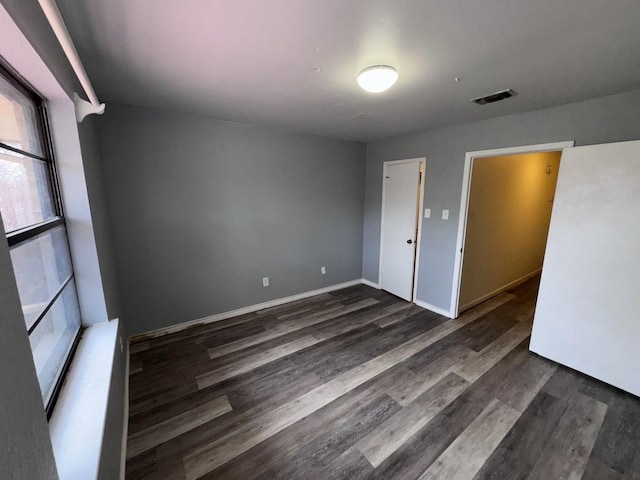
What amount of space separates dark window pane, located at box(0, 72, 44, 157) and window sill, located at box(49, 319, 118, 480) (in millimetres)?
1130

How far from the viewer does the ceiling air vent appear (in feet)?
6.76

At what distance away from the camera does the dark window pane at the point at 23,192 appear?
106 centimetres

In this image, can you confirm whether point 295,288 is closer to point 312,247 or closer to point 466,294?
point 312,247

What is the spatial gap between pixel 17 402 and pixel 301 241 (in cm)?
326

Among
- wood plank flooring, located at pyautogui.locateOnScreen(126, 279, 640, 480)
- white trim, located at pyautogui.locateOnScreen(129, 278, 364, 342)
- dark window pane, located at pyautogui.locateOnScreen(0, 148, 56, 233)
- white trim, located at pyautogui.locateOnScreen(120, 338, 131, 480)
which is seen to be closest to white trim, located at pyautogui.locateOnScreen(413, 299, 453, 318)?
wood plank flooring, located at pyautogui.locateOnScreen(126, 279, 640, 480)

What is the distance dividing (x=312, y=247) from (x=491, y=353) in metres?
2.47

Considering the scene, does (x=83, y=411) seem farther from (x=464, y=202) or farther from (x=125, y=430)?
(x=464, y=202)

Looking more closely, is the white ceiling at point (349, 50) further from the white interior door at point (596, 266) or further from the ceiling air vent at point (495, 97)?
the white interior door at point (596, 266)

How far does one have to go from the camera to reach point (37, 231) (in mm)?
1187

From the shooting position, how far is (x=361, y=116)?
108 inches

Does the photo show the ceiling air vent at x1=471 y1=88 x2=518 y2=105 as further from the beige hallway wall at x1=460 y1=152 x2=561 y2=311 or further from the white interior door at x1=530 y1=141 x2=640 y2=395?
the beige hallway wall at x1=460 y1=152 x2=561 y2=311

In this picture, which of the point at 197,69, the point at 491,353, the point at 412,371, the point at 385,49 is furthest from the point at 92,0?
the point at 491,353

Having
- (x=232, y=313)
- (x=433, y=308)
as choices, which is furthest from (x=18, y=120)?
(x=433, y=308)

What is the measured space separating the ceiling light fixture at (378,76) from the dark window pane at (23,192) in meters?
1.84
